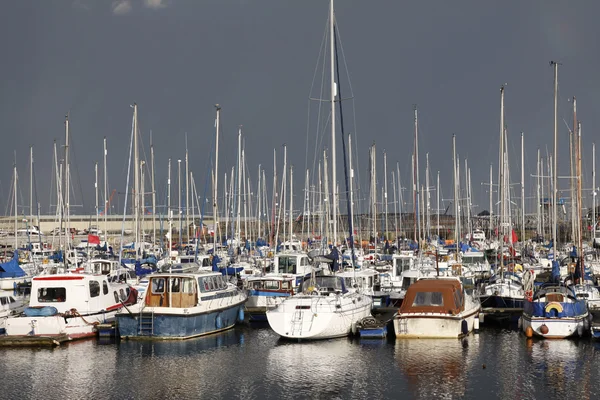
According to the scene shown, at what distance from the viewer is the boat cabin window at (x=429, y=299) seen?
32406 mm

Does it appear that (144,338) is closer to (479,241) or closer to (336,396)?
(336,396)

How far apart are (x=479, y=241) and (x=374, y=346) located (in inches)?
2387

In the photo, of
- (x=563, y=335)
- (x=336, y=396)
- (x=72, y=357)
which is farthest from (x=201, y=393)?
(x=563, y=335)

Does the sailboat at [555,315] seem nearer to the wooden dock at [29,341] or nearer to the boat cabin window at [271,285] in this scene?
the boat cabin window at [271,285]

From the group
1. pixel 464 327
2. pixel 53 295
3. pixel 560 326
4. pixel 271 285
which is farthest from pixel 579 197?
pixel 53 295

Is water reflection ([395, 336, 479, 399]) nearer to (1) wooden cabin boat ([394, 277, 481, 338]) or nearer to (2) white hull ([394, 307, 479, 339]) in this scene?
(2) white hull ([394, 307, 479, 339])

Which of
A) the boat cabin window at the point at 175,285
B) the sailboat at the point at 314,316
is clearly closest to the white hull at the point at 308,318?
the sailboat at the point at 314,316

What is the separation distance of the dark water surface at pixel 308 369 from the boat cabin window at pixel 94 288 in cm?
342

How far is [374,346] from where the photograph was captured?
103 ft

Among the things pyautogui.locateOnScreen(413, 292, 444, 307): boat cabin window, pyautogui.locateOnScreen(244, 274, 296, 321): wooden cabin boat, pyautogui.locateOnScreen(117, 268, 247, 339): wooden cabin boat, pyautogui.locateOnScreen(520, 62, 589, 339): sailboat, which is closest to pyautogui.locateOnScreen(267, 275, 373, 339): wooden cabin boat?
pyautogui.locateOnScreen(413, 292, 444, 307): boat cabin window

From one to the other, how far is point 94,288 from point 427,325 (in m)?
15.5

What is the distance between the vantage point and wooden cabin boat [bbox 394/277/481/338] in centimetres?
3175

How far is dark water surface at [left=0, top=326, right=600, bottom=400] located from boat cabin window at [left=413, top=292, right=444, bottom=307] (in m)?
1.63

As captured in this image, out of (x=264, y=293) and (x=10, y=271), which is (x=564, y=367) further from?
(x=10, y=271)
